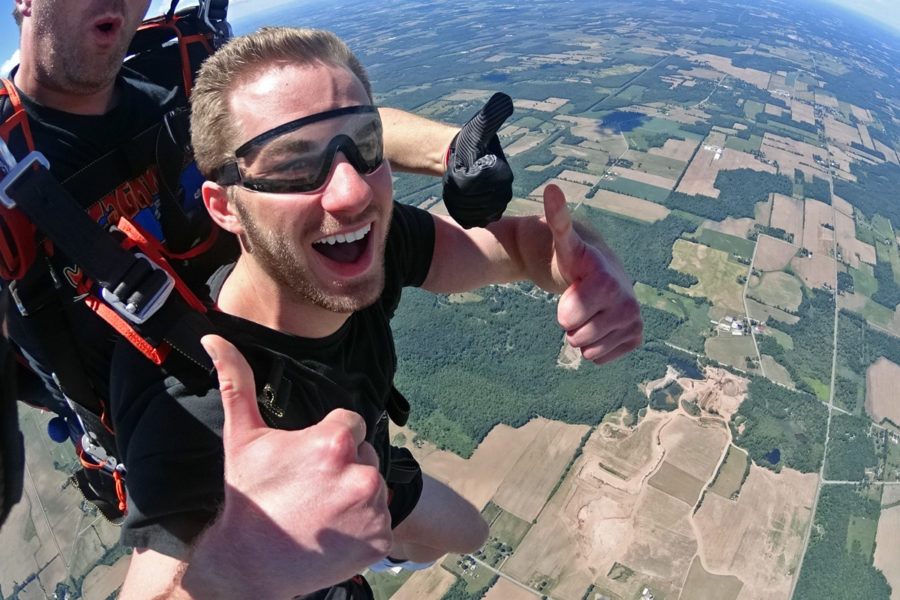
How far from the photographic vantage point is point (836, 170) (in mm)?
42062

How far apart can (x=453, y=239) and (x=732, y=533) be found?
714 inches

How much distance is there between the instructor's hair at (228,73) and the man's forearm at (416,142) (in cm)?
61

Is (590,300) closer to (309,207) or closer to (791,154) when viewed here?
(309,207)

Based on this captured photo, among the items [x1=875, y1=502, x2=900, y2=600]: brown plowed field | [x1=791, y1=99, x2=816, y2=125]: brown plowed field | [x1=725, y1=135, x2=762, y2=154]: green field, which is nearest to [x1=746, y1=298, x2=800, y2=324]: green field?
[x1=875, y1=502, x2=900, y2=600]: brown plowed field

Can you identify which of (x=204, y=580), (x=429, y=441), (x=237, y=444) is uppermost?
(x=237, y=444)

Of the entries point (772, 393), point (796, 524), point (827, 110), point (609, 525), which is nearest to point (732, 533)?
point (796, 524)

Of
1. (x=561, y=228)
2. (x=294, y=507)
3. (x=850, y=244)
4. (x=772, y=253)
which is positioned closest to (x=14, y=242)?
(x=294, y=507)

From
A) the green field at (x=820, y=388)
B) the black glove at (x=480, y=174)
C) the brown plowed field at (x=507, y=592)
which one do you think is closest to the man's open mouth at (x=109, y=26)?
the black glove at (x=480, y=174)

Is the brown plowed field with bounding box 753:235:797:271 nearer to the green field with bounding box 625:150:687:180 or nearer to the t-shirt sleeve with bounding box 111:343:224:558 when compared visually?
the green field with bounding box 625:150:687:180

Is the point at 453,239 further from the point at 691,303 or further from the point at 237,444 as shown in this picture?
the point at 691,303

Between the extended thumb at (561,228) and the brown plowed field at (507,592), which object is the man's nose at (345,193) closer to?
the extended thumb at (561,228)

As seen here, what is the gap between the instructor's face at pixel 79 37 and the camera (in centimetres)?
139

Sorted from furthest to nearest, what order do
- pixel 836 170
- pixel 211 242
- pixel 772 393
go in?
pixel 836 170 → pixel 772 393 → pixel 211 242

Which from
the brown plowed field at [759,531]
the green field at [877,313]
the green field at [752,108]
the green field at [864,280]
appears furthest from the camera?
the green field at [752,108]
